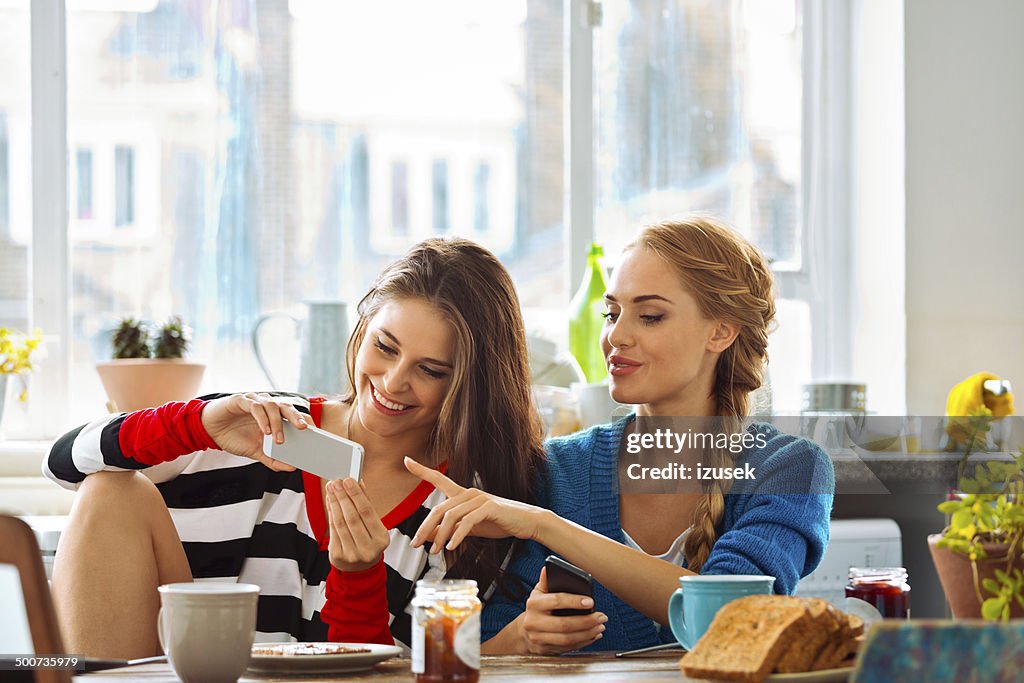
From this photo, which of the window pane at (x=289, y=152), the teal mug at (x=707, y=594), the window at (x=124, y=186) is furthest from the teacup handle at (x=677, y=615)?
the window at (x=124, y=186)

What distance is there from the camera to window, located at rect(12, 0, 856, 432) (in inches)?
104

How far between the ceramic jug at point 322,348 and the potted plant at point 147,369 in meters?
0.17

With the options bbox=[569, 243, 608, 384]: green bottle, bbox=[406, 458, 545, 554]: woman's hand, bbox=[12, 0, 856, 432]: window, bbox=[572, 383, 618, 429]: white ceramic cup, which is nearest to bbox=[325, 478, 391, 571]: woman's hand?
bbox=[406, 458, 545, 554]: woman's hand

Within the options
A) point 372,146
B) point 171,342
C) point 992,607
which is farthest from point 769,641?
point 372,146

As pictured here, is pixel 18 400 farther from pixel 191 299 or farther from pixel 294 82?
pixel 294 82

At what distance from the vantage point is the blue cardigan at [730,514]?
4.45ft

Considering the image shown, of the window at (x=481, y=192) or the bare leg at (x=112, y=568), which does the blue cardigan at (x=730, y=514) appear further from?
the window at (x=481, y=192)

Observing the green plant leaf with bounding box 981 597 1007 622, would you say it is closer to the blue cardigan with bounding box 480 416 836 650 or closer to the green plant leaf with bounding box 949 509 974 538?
the green plant leaf with bounding box 949 509 974 538

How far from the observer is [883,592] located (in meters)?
1.16

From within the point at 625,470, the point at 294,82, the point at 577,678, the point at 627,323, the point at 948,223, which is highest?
the point at 294,82

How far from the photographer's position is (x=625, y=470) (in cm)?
161

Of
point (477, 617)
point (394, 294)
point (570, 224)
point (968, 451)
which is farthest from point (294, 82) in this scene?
point (477, 617)

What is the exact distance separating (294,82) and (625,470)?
150 centimetres

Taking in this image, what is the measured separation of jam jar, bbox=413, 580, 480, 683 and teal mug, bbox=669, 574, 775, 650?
19 cm
